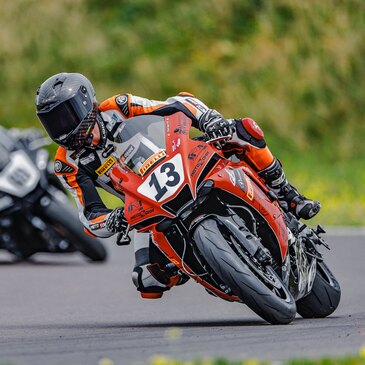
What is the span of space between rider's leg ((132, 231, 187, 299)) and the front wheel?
64cm

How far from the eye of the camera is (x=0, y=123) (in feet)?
92.7

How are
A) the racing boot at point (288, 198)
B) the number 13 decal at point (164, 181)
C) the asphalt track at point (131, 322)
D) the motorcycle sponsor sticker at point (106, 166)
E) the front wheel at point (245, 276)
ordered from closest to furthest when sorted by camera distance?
the asphalt track at point (131, 322) < the front wheel at point (245, 276) < the number 13 decal at point (164, 181) < the motorcycle sponsor sticker at point (106, 166) < the racing boot at point (288, 198)

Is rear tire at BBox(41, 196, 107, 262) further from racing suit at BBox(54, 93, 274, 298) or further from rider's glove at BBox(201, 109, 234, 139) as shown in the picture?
rider's glove at BBox(201, 109, 234, 139)

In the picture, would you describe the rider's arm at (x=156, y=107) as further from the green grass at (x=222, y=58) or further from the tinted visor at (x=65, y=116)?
the green grass at (x=222, y=58)

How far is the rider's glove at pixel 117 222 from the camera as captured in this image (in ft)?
25.6

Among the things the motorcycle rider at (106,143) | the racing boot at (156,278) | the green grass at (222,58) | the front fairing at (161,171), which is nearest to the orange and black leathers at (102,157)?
the motorcycle rider at (106,143)

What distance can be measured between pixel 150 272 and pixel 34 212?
6399 millimetres

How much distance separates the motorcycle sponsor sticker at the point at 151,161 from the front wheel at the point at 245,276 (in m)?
0.47

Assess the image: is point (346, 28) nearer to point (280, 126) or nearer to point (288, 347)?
point (280, 126)

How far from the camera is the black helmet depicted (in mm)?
7910

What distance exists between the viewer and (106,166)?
8109 mm

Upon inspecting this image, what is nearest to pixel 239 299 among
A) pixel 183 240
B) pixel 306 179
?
pixel 183 240

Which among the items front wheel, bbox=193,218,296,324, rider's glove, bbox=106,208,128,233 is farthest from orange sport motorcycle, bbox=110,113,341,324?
rider's glove, bbox=106,208,128,233

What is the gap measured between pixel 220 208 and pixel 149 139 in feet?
1.97
